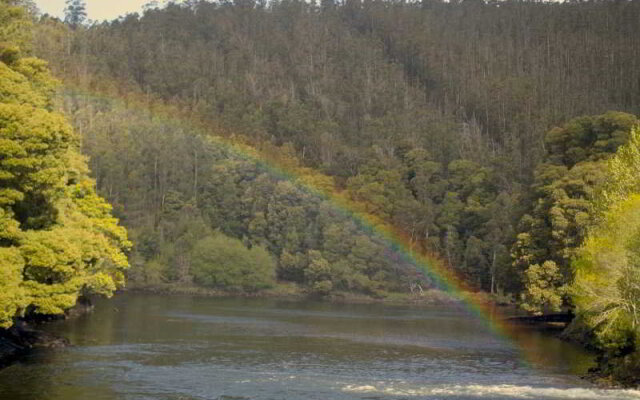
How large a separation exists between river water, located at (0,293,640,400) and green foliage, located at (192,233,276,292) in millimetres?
65757

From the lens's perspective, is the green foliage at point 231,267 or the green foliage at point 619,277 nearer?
the green foliage at point 619,277

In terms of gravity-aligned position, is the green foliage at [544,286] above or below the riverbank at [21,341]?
above

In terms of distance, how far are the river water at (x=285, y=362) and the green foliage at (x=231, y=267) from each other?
6576 centimetres

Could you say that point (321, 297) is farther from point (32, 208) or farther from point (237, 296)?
point (32, 208)

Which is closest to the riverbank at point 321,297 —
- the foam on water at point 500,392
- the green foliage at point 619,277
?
the green foliage at point 619,277

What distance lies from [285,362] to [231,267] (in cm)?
10949

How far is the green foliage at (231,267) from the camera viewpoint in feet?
542

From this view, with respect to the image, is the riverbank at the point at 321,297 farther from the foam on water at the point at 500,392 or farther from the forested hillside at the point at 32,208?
the foam on water at the point at 500,392

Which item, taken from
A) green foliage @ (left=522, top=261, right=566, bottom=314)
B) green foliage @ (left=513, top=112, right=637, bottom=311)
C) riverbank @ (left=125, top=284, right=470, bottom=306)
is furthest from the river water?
riverbank @ (left=125, top=284, right=470, bottom=306)

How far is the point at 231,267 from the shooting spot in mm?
167125

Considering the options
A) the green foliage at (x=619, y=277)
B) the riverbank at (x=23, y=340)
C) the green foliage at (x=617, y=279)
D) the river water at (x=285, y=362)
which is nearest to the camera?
the river water at (x=285, y=362)

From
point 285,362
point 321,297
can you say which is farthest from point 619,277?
point 321,297

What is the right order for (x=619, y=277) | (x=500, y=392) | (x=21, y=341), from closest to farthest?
(x=500, y=392)
(x=619, y=277)
(x=21, y=341)

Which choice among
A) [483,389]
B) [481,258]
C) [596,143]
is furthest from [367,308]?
[483,389]
